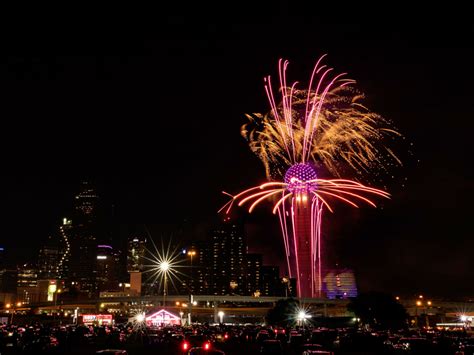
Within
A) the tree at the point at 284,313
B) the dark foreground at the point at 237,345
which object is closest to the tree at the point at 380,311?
the tree at the point at 284,313

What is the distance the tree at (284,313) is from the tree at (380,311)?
1628 centimetres

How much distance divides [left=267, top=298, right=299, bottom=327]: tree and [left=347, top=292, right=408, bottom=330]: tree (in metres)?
16.3

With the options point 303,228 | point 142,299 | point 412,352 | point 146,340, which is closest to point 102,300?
point 142,299

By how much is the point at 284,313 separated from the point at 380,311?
2419 centimetres

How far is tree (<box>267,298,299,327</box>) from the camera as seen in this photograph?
130375 millimetres

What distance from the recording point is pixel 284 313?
430ft

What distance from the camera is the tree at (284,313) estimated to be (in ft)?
428

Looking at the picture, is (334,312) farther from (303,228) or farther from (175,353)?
(175,353)

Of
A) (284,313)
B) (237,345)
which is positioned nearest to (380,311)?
(284,313)

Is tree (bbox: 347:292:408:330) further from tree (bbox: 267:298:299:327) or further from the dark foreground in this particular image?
the dark foreground

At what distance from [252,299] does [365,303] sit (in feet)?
193

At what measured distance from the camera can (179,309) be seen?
183500mm

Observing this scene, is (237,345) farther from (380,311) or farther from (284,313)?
(284,313)

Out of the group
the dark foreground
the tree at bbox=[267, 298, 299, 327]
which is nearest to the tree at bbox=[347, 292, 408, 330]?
the tree at bbox=[267, 298, 299, 327]
